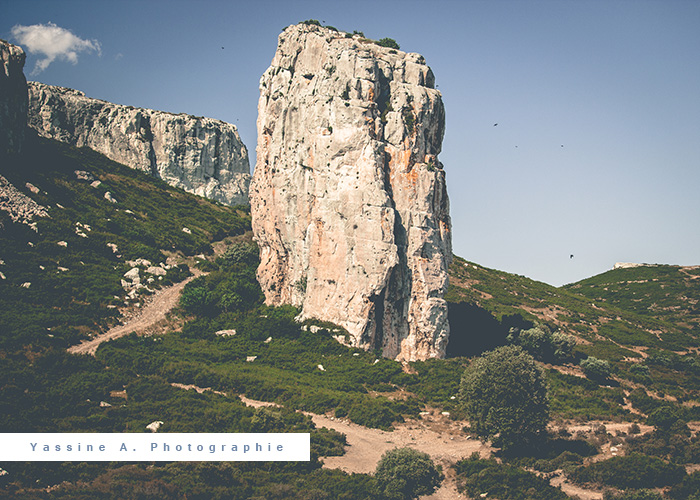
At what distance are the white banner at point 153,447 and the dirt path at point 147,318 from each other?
15.1m

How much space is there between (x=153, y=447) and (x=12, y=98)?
4634 cm

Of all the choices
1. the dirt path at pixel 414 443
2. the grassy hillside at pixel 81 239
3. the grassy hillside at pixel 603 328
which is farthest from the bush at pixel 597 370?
the grassy hillside at pixel 81 239

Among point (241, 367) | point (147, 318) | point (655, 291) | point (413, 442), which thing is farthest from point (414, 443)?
point (655, 291)

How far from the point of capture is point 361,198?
43.4 meters

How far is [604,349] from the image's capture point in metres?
51.6

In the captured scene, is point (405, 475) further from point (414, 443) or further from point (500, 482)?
point (414, 443)

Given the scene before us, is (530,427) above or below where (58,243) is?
below

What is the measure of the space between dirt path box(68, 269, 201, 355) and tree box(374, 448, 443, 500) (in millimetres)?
23715

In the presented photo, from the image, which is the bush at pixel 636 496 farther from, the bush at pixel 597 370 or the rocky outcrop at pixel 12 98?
the rocky outcrop at pixel 12 98

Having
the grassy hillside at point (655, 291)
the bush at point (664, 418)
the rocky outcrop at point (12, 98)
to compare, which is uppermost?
the rocky outcrop at point (12, 98)

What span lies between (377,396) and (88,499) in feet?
66.3

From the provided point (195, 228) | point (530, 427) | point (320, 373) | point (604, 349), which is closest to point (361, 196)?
point (320, 373)

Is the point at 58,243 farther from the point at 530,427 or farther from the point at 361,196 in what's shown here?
the point at 530,427

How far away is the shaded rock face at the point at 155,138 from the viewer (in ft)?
310
